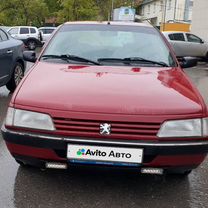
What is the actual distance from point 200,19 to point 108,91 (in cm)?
2307

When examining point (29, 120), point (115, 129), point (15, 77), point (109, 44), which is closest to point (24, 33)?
point (15, 77)

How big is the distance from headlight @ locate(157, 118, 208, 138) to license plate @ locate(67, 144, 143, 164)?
0.25 m

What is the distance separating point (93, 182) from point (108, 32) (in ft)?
6.31

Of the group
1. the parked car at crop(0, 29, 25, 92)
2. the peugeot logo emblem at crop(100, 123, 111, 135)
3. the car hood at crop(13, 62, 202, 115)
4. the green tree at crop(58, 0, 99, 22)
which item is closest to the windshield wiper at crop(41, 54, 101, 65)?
the car hood at crop(13, 62, 202, 115)

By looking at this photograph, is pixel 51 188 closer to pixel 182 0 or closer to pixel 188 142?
pixel 188 142

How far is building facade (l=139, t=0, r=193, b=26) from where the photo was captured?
49875mm

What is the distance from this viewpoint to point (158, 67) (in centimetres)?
441

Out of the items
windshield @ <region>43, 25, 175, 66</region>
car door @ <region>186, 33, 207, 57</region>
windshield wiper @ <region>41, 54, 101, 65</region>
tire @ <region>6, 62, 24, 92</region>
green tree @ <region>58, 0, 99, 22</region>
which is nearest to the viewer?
windshield wiper @ <region>41, 54, 101, 65</region>

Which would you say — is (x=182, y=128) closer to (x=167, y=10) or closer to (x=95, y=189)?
(x=95, y=189)

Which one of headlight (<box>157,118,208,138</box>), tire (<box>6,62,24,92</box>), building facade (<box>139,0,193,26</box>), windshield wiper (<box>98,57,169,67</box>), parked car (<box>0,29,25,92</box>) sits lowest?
building facade (<box>139,0,193,26</box>)

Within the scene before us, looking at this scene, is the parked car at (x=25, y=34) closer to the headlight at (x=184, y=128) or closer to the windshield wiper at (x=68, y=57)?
the windshield wiper at (x=68, y=57)

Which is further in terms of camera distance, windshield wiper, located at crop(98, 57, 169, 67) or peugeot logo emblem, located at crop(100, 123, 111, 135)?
windshield wiper, located at crop(98, 57, 169, 67)

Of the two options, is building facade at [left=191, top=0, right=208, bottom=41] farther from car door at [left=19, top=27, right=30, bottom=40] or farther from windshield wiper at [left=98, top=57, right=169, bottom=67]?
windshield wiper at [left=98, top=57, right=169, bottom=67]

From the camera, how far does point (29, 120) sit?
3.38m
